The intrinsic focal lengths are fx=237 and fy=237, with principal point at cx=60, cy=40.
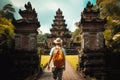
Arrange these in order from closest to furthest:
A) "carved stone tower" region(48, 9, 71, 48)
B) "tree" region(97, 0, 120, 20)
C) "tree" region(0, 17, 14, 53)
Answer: "tree" region(0, 17, 14, 53) < "tree" region(97, 0, 120, 20) < "carved stone tower" region(48, 9, 71, 48)

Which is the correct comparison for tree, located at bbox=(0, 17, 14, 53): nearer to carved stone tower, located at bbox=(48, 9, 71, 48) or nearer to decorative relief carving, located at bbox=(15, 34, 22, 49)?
decorative relief carving, located at bbox=(15, 34, 22, 49)

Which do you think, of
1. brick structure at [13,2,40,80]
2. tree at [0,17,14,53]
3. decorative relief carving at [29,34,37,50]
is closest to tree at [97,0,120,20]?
decorative relief carving at [29,34,37,50]

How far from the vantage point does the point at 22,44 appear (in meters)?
18.7

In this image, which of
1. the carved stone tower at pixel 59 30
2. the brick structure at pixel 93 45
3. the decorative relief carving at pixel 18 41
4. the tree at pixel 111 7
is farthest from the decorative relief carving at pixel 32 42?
the carved stone tower at pixel 59 30

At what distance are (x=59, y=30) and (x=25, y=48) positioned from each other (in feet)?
175

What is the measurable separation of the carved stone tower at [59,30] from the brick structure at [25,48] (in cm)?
5093

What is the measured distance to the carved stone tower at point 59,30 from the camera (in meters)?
70.6

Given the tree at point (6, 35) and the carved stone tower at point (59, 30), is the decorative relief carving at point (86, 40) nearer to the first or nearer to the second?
the tree at point (6, 35)

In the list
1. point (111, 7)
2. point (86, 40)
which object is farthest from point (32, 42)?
point (111, 7)

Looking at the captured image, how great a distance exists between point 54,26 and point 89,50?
5463cm

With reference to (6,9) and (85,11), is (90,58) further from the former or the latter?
(6,9)

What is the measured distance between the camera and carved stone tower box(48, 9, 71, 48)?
70613 millimetres

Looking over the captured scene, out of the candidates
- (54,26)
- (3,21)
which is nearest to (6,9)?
(54,26)

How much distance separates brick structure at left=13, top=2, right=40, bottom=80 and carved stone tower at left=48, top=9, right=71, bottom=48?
50934 mm
